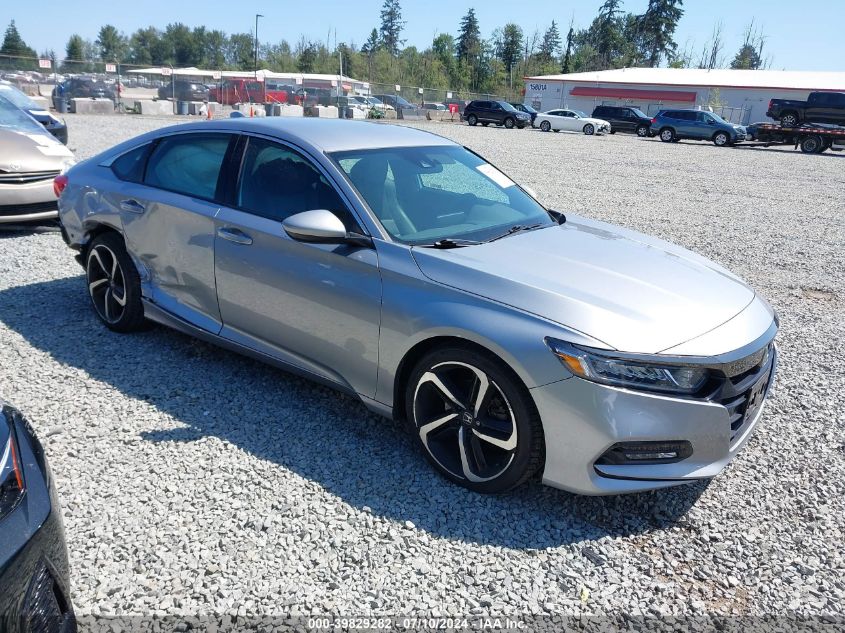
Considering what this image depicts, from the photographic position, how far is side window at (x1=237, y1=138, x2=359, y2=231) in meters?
3.66

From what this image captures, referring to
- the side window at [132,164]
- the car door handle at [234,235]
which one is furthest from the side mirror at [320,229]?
the side window at [132,164]

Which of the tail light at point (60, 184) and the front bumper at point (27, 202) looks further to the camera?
the front bumper at point (27, 202)

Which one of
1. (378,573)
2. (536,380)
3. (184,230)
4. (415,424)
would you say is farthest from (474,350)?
(184,230)

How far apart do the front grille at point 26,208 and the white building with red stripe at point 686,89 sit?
2112 inches

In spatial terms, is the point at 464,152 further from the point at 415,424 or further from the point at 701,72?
the point at 701,72

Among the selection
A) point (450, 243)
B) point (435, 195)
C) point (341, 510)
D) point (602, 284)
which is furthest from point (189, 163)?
point (602, 284)

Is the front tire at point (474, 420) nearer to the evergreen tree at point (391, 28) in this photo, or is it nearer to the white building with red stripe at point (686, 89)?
the white building with red stripe at point (686, 89)

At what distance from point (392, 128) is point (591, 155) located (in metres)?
18.9

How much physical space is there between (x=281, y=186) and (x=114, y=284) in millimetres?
1831

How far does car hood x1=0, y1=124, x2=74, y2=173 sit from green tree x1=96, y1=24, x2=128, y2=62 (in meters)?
136

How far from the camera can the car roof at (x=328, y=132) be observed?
389 cm

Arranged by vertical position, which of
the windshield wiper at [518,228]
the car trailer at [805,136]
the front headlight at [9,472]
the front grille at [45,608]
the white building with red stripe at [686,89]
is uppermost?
the white building with red stripe at [686,89]

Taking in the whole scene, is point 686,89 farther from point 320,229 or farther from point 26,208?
point 320,229

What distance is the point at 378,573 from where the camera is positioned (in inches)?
106
